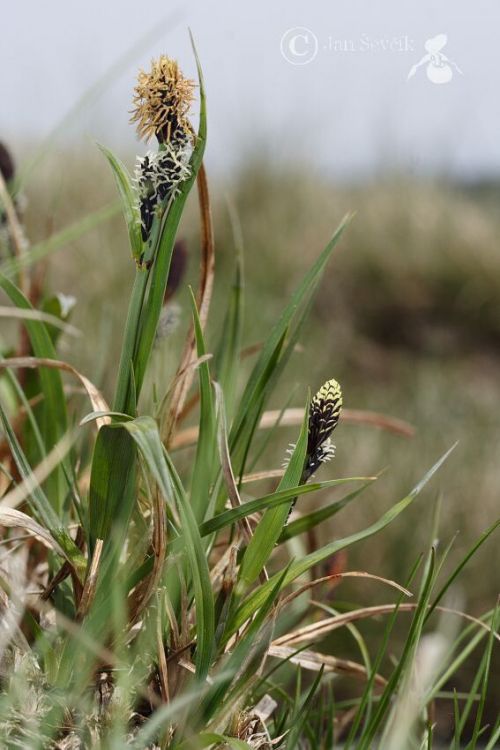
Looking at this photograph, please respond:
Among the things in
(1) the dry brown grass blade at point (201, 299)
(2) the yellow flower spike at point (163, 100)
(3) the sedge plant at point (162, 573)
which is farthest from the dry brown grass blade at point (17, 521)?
(2) the yellow flower spike at point (163, 100)

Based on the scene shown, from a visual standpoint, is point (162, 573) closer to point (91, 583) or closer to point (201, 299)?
point (91, 583)

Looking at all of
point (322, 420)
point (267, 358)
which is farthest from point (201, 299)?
point (322, 420)

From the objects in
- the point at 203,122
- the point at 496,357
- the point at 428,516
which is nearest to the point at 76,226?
the point at 203,122

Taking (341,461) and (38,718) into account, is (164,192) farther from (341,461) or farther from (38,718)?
(341,461)

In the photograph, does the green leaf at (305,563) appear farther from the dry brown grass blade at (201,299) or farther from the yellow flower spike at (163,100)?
the yellow flower spike at (163,100)

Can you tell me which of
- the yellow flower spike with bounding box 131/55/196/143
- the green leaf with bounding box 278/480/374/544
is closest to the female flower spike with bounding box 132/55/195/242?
the yellow flower spike with bounding box 131/55/196/143
